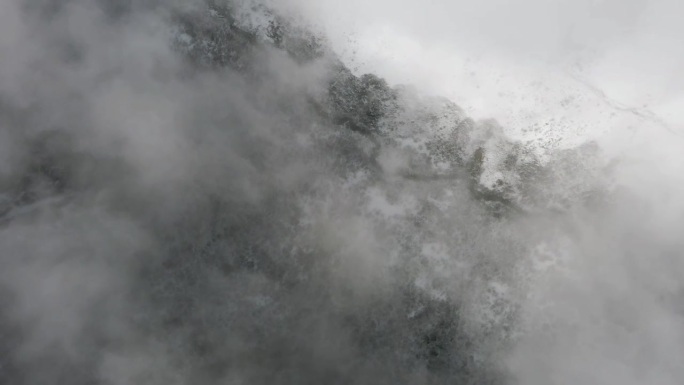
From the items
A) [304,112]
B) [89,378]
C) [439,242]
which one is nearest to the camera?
[89,378]

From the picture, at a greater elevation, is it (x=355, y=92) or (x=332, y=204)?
(x=355, y=92)

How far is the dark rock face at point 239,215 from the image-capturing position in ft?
44.9

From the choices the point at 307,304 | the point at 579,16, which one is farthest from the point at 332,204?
the point at 579,16

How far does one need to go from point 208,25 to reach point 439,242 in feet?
31.5

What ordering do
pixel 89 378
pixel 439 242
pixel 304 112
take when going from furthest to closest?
pixel 304 112, pixel 439 242, pixel 89 378

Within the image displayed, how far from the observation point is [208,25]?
15.8 metres

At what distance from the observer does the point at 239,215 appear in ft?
47.5

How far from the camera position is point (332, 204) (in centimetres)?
1462

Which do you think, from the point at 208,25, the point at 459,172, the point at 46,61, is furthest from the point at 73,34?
the point at 459,172

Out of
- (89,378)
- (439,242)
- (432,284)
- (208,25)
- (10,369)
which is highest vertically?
(208,25)

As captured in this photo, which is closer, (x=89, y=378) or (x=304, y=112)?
(x=89, y=378)

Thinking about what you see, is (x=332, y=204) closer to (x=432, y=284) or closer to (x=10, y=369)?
(x=432, y=284)

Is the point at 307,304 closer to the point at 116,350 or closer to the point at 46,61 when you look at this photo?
the point at 116,350

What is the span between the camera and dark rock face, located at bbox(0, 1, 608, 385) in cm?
1369
